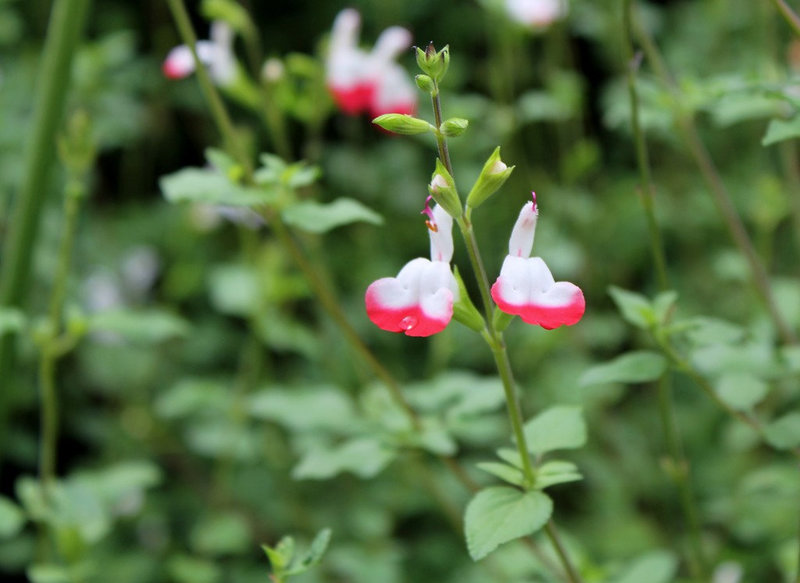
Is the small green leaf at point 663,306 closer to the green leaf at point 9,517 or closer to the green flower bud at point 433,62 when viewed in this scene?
the green flower bud at point 433,62

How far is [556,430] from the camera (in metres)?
0.79

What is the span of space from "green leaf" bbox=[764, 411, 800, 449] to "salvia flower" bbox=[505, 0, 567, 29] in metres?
1.01

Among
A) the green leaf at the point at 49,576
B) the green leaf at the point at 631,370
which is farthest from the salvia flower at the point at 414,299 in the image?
the green leaf at the point at 49,576

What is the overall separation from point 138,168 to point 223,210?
70 centimetres

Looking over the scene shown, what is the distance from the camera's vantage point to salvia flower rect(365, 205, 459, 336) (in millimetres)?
614

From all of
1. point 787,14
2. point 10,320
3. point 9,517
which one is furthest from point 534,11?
point 9,517

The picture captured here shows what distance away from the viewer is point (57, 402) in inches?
70.6

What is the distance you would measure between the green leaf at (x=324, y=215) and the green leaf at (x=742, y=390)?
1.28ft

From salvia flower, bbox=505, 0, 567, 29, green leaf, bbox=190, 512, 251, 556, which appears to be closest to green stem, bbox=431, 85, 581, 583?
green leaf, bbox=190, 512, 251, 556

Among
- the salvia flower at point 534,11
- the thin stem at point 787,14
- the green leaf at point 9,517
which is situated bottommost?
the green leaf at point 9,517

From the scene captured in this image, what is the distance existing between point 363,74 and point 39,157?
0.58m

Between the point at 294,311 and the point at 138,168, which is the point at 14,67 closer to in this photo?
the point at 138,168

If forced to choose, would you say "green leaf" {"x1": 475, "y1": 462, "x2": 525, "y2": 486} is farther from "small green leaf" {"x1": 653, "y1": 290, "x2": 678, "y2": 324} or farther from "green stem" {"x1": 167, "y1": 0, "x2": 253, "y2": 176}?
"green stem" {"x1": 167, "y1": 0, "x2": 253, "y2": 176}

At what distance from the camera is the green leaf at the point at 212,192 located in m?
0.89
